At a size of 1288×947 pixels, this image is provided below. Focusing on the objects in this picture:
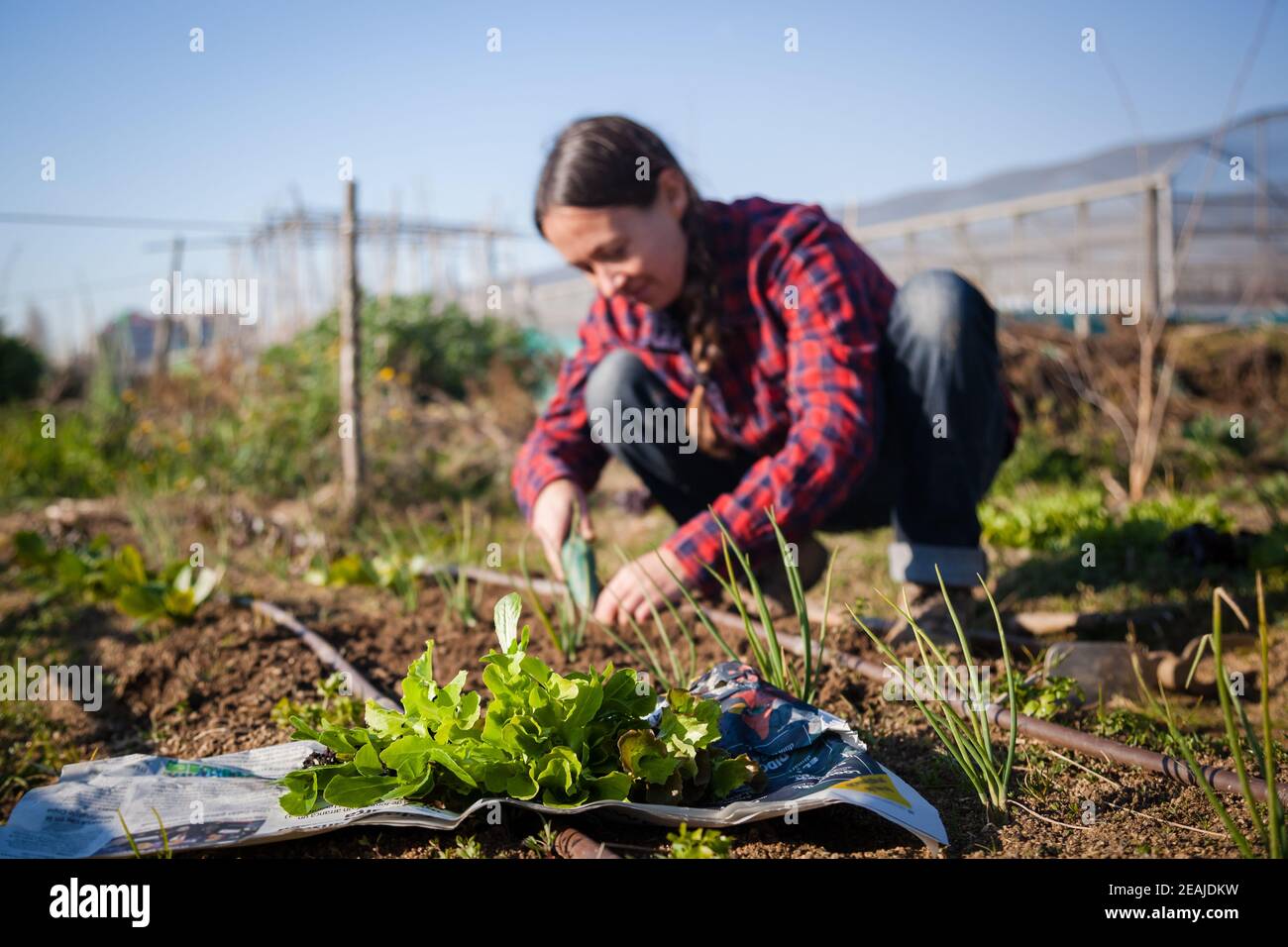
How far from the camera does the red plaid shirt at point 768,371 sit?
2.05 m

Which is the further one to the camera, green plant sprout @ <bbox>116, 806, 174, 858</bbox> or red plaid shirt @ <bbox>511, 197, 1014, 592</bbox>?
red plaid shirt @ <bbox>511, 197, 1014, 592</bbox>

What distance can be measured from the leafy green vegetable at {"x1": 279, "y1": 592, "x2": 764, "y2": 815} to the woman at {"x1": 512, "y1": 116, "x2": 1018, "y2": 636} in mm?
664

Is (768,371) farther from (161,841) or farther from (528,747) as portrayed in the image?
(161,841)

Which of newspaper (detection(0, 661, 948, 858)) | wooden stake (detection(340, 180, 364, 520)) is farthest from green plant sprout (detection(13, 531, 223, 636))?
wooden stake (detection(340, 180, 364, 520))

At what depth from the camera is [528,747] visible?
1282 mm

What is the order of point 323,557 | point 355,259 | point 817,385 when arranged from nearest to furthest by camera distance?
point 817,385, point 323,557, point 355,259

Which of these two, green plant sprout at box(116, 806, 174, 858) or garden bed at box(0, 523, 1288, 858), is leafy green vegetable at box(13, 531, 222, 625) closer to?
garden bed at box(0, 523, 1288, 858)

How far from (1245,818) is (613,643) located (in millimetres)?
1285

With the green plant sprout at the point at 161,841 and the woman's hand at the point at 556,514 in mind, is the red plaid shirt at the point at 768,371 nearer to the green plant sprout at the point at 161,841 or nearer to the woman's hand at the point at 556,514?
the woman's hand at the point at 556,514

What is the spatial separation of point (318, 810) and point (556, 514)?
3.72 ft

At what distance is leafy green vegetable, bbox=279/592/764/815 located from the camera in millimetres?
1275
